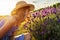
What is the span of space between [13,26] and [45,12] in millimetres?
361

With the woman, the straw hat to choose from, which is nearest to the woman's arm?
the woman

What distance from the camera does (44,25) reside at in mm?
1586

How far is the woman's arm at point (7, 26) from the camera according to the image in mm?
1730

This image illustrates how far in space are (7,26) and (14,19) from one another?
0.11 meters

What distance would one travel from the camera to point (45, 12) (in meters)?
1.71

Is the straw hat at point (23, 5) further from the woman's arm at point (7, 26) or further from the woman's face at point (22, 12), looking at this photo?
the woman's arm at point (7, 26)

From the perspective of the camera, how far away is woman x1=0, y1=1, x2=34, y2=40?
1.74 m

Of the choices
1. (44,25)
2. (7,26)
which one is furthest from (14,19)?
(44,25)

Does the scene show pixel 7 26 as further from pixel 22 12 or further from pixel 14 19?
pixel 22 12

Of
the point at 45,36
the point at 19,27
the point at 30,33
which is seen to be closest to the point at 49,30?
the point at 45,36

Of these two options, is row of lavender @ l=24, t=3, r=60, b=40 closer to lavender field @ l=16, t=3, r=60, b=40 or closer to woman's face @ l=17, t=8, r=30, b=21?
lavender field @ l=16, t=3, r=60, b=40

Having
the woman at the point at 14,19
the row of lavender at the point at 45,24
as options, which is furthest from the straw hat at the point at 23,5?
the row of lavender at the point at 45,24

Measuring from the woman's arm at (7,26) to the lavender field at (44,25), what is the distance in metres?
0.10

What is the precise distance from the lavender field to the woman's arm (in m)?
0.10
